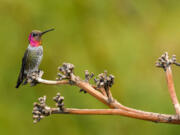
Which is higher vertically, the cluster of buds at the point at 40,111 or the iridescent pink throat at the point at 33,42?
the iridescent pink throat at the point at 33,42

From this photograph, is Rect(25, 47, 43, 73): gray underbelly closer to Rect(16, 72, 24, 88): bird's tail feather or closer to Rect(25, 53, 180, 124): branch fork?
Rect(16, 72, 24, 88): bird's tail feather

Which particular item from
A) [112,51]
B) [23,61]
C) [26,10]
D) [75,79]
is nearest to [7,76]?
[23,61]

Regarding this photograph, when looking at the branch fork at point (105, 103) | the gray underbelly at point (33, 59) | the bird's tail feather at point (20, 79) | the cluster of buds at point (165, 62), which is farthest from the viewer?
the gray underbelly at point (33, 59)

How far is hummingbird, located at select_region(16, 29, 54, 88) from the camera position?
1749 millimetres

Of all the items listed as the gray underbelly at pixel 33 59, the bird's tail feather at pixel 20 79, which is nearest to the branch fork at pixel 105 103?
the bird's tail feather at pixel 20 79

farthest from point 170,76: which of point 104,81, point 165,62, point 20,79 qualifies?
point 20,79

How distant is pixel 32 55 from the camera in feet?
6.17

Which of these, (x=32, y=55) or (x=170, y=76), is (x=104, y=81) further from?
(x=32, y=55)

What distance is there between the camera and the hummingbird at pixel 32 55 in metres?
1.75

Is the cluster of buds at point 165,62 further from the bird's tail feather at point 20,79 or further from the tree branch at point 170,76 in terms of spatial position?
the bird's tail feather at point 20,79

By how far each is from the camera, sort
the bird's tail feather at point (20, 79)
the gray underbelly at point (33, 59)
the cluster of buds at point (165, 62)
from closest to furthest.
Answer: the cluster of buds at point (165, 62) < the bird's tail feather at point (20, 79) < the gray underbelly at point (33, 59)

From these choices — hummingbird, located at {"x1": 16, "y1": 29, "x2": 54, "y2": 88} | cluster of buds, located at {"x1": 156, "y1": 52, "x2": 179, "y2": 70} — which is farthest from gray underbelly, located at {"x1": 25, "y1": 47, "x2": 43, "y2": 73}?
cluster of buds, located at {"x1": 156, "y1": 52, "x2": 179, "y2": 70}

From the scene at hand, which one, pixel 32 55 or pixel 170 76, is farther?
pixel 32 55

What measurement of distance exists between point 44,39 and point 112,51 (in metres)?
0.36
